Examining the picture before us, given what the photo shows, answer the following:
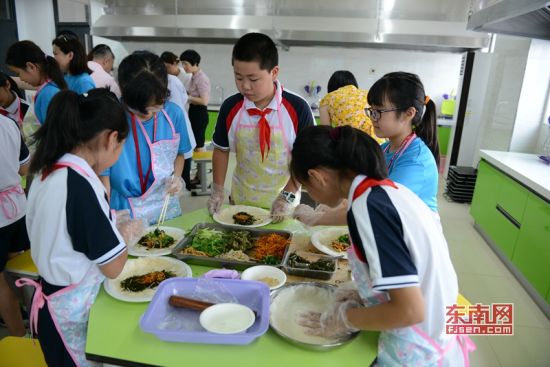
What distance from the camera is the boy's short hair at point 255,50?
1.76 metres

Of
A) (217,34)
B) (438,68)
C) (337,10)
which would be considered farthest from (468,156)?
(217,34)

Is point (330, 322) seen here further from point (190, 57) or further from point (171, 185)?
point (190, 57)

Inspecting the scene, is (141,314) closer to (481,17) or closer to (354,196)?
(354,196)

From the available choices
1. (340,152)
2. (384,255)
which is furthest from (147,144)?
(384,255)

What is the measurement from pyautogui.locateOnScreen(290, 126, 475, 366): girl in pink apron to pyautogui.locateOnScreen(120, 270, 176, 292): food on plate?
23.0 inches

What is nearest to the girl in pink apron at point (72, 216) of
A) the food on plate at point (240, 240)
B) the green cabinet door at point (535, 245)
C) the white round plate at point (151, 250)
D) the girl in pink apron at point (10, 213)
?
the white round plate at point (151, 250)

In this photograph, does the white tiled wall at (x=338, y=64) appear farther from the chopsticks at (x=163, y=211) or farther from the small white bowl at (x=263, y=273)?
the small white bowl at (x=263, y=273)

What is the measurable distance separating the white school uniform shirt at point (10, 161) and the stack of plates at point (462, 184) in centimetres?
465

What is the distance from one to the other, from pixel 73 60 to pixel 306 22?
12.0 ft

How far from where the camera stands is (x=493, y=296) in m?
2.87

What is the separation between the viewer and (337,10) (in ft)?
19.4

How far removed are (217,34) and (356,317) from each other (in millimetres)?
5609

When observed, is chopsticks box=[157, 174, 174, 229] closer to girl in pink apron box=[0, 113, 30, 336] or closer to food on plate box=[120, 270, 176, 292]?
food on plate box=[120, 270, 176, 292]

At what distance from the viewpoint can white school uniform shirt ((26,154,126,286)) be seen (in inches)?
43.8
